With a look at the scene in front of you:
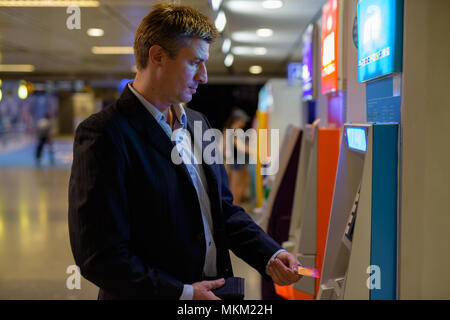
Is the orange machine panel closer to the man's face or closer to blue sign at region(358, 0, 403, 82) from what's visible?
blue sign at region(358, 0, 403, 82)

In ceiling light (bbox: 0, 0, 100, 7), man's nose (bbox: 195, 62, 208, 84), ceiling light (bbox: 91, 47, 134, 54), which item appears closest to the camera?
man's nose (bbox: 195, 62, 208, 84)

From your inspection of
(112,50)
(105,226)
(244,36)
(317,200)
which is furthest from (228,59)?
(105,226)

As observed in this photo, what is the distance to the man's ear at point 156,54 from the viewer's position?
1.29 metres

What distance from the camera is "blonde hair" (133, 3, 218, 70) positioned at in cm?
129

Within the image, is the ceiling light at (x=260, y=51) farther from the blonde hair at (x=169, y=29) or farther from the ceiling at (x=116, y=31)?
the blonde hair at (x=169, y=29)

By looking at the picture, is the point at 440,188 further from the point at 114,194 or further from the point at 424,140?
the point at 114,194

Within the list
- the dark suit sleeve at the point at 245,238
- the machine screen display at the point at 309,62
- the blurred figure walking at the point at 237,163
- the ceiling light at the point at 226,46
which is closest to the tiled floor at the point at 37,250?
the machine screen display at the point at 309,62

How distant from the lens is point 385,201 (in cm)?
163

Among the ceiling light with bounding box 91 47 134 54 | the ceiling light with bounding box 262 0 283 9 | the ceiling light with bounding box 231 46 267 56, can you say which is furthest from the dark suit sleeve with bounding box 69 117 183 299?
the ceiling light with bounding box 231 46 267 56

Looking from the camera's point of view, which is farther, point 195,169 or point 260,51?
point 260,51

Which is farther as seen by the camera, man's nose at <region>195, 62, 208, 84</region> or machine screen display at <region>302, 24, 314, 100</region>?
machine screen display at <region>302, 24, 314, 100</region>

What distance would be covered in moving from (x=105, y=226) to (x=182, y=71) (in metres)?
0.49

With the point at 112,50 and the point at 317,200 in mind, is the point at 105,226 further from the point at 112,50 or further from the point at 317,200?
the point at 112,50

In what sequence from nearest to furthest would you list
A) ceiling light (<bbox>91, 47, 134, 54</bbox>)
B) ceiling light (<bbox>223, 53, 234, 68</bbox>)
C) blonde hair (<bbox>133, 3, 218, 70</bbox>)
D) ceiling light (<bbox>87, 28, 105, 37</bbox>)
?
blonde hair (<bbox>133, 3, 218, 70</bbox>), ceiling light (<bbox>87, 28, 105, 37</bbox>), ceiling light (<bbox>91, 47, 134, 54</bbox>), ceiling light (<bbox>223, 53, 234, 68</bbox>)
